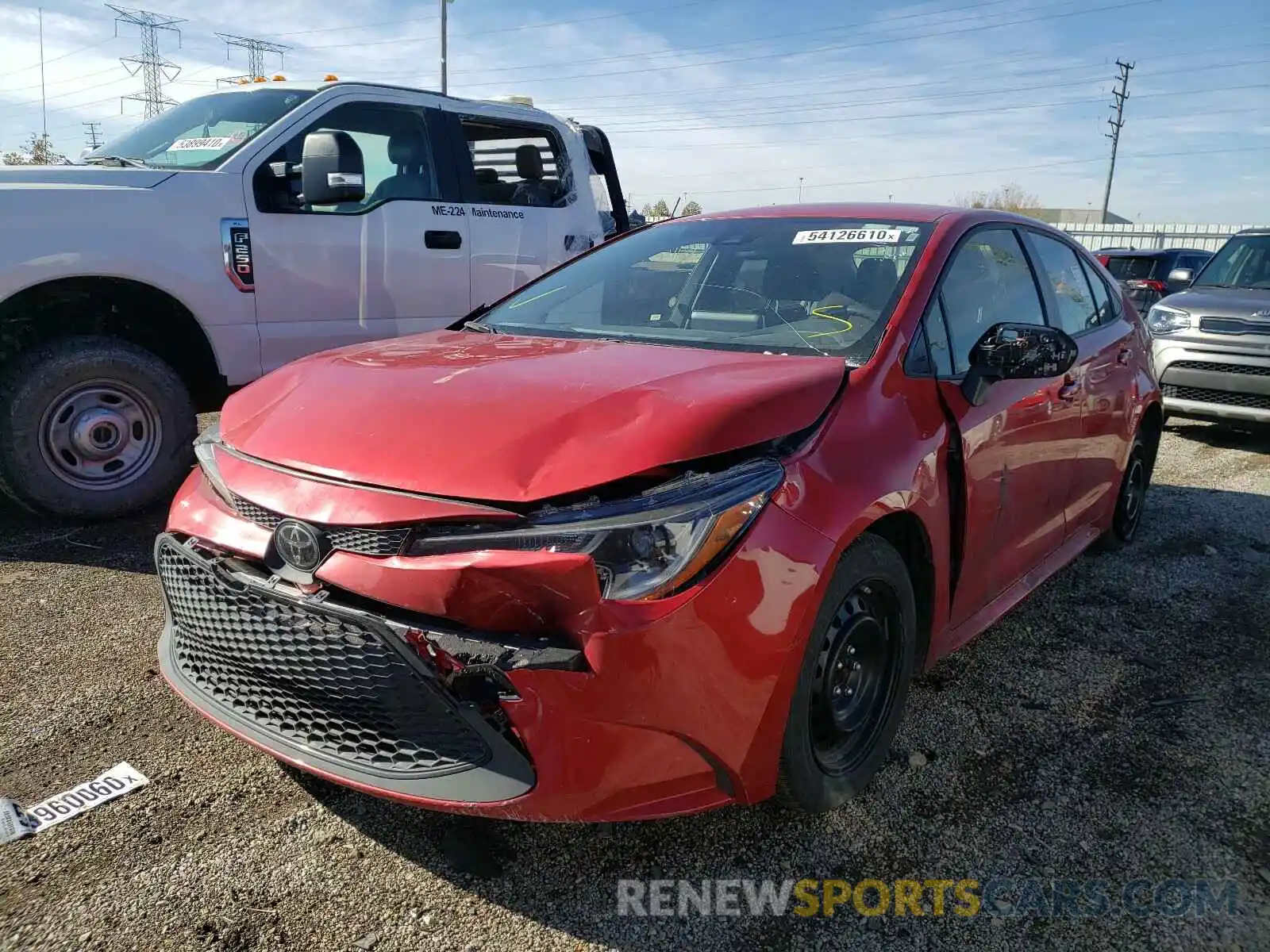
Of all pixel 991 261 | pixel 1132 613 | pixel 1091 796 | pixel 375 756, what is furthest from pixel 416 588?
pixel 1132 613

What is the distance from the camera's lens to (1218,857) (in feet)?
7.72

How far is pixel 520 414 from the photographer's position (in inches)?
85.0

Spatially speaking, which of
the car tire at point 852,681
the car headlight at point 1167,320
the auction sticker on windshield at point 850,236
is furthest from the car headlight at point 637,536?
the car headlight at point 1167,320

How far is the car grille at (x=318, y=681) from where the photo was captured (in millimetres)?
1895

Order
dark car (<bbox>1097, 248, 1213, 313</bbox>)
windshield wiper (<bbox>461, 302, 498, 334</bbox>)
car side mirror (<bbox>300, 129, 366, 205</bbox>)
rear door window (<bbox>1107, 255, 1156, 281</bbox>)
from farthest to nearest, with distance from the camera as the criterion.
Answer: rear door window (<bbox>1107, 255, 1156, 281</bbox>), dark car (<bbox>1097, 248, 1213, 313</bbox>), car side mirror (<bbox>300, 129, 366, 205</bbox>), windshield wiper (<bbox>461, 302, 498, 334</bbox>)

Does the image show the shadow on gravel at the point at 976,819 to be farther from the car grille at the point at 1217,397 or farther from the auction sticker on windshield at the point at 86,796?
the car grille at the point at 1217,397

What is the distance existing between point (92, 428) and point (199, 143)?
1585 millimetres

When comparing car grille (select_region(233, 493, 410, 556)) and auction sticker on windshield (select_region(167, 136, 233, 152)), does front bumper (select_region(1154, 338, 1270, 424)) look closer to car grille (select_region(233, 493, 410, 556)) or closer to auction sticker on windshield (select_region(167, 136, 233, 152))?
auction sticker on windshield (select_region(167, 136, 233, 152))

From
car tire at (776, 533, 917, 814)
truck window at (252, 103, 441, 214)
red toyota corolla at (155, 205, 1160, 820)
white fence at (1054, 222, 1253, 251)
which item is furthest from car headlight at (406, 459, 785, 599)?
white fence at (1054, 222, 1253, 251)

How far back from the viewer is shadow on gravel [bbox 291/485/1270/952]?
6.89 ft

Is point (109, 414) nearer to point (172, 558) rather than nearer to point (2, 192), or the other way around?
point (2, 192)

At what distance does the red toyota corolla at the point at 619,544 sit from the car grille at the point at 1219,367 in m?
5.34

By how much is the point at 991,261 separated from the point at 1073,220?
178 feet

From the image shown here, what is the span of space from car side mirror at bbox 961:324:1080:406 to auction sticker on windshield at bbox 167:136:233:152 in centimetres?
387
